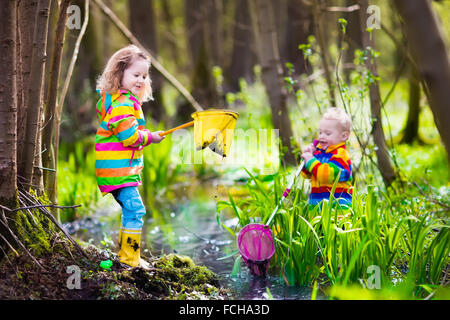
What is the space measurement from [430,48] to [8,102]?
2.03 meters

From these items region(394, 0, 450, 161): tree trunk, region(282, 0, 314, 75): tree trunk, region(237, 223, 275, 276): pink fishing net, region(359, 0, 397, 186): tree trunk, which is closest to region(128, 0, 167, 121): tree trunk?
region(282, 0, 314, 75): tree trunk

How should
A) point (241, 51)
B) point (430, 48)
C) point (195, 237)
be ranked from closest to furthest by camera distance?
point (430, 48)
point (195, 237)
point (241, 51)

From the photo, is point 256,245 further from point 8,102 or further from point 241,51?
point 241,51

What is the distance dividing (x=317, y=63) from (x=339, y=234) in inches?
244

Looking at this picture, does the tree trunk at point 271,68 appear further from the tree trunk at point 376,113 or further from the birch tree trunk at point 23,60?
the birch tree trunk at point 23,60

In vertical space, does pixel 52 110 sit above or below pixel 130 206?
above

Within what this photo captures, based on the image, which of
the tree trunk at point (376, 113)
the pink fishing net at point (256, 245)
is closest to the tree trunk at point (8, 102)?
the pink fishing net at point (256, 245)

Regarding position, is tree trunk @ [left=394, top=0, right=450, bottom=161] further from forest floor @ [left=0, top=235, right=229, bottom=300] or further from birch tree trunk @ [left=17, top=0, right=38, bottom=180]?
birch tree trunk @ [left=17, top=0, right=38, bottom=180]

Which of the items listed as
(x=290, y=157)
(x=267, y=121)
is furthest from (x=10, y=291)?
(x=267, y=121)

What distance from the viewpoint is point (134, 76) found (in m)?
3.13

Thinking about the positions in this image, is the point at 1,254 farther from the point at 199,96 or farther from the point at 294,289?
the point at 199,96

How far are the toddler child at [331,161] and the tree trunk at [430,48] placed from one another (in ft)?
4.78

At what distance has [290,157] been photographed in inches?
199

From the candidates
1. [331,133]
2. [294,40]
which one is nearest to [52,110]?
[331,133]
